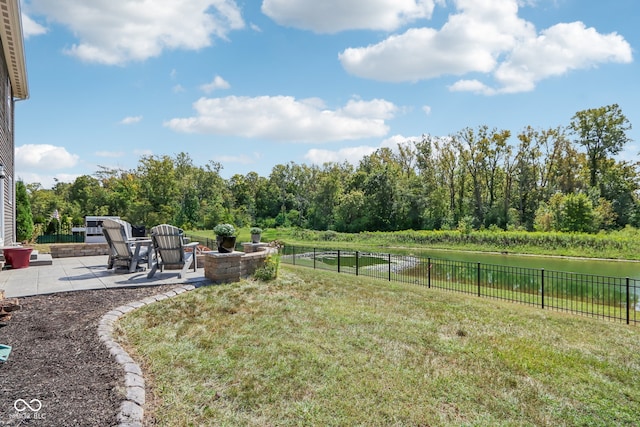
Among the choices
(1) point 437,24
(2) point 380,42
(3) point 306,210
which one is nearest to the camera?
(1) point 437,24

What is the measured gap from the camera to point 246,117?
14.2 meters

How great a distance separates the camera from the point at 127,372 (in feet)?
9.61

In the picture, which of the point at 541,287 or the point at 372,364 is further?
the point at 541,287

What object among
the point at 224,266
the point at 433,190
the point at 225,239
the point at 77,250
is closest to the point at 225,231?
the point at 225,239

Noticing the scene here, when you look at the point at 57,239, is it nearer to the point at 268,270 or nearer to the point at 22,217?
the point at 22,217

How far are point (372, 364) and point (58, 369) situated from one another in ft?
8.54

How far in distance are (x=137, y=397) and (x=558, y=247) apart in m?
24.7

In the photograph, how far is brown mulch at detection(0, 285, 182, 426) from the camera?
7.66 feet

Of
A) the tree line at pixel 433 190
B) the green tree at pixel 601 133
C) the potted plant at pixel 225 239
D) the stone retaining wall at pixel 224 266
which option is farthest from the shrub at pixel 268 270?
the green tree at pixel 601 133

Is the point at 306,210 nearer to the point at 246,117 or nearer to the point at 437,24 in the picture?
the point at 246,117

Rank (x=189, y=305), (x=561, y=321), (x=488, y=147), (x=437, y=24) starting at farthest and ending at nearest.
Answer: (x=488, y=147), (x=437, y=24), (x=561, y=321), (x=189, y=305)

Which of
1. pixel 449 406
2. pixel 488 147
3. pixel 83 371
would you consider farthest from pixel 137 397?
pixel 488 147

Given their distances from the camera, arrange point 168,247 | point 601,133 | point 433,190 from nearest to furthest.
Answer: point 168,247 → point 601,133 → point 433,190

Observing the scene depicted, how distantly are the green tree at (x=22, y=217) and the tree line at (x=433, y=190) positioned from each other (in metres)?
11.1
